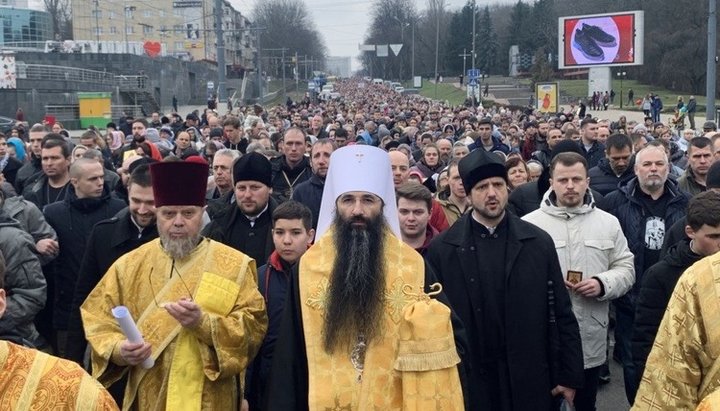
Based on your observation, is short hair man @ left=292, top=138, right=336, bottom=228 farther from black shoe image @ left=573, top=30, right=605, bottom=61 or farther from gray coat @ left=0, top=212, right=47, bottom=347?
black shoe image @ left=573, top=30, right=605, bottom=61

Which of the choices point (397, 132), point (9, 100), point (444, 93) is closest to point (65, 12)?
point (444, 93)

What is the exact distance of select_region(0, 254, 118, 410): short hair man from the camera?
2.48 meters

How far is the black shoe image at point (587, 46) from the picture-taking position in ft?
131

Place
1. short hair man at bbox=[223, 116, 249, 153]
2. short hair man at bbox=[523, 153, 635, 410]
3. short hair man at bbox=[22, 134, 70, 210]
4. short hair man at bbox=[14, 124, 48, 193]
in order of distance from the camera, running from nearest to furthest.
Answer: short hair man at bbox=[523, 153, 635, 410] → short hair man at bbox=[22, 134, 70, 210] → short hair man at bbox=[14, 124, 48, 193] → short hair man at bbox=[223, 116, 249, 153]

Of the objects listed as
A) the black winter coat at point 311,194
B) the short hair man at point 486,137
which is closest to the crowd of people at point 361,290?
the black winter coat at point 311,194

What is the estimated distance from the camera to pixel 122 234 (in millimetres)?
5254

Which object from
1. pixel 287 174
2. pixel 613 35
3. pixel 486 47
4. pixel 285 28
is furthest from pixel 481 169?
pixel 285 28

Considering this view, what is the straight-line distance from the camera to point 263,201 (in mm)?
6051

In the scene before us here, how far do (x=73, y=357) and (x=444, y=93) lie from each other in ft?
229

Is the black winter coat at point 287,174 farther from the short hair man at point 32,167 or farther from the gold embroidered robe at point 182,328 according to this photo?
the gold embroidered robe at point 182,328

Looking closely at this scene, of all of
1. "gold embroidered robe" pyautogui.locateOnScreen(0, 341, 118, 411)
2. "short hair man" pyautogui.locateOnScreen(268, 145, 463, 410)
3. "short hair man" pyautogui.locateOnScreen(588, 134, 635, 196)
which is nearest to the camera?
"gold embroidered robe" pyautogui.locateOnScreen(0, 341, 118, 411)

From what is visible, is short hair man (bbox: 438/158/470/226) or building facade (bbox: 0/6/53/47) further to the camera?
building facade (bbox: 0/6/53/47)

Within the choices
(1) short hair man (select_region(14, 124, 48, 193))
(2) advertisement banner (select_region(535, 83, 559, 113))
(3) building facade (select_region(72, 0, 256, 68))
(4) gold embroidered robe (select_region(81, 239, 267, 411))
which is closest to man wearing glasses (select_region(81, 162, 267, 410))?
(4) gold embroidered robe (select_region(81, 239, 267, 411))

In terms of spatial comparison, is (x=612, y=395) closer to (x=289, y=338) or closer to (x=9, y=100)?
(x=289, y=338)
